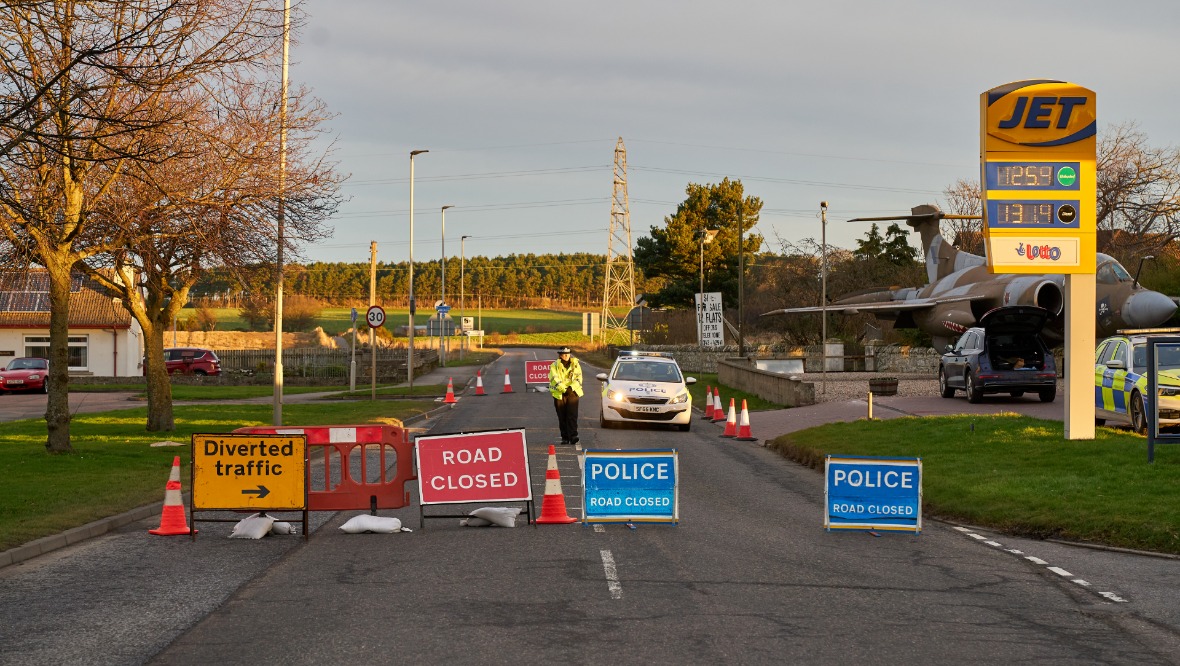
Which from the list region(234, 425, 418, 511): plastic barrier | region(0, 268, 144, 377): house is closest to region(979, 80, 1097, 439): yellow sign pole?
region(234, 425, 418, 511): plastic barrier

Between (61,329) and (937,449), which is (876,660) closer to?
(937,449)

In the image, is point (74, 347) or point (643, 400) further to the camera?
point (74, 347)

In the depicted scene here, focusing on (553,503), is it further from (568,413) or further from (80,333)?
(80,333)

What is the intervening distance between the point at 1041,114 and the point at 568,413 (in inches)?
378

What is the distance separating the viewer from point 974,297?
39.9m

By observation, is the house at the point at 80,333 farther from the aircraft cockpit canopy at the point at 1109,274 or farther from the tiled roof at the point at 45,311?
the aircraft cockpit canopy at the point at 1109,274

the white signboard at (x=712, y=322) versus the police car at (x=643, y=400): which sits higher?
the white signboard at (x=712, y=322)

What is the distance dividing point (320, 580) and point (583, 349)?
99974mm

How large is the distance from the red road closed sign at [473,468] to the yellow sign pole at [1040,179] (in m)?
9.90

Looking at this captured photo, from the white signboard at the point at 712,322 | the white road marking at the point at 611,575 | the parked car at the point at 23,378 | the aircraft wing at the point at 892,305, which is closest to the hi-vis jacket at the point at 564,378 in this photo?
the white road marking at the point at 611,575

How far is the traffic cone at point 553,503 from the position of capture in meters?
12.4

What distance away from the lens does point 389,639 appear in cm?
717

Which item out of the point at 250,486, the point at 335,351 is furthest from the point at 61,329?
the point at 335,351

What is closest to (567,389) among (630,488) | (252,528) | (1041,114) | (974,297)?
(630,488)
